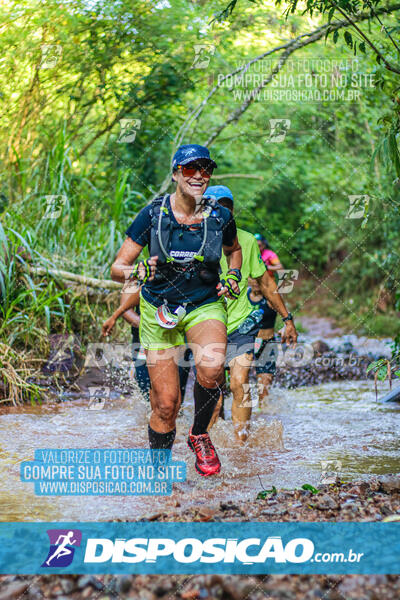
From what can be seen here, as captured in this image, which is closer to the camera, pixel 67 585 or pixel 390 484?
pixel 67 585

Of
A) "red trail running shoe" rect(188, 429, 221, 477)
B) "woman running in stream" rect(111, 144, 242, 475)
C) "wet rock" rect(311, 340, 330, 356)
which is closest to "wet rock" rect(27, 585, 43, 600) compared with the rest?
"woman running in stream" rect(111, 144, 242, 475)

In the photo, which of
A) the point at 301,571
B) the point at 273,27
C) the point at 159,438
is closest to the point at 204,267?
the point at 159,438

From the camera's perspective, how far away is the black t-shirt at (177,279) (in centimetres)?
433

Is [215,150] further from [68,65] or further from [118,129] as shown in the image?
[68,65]

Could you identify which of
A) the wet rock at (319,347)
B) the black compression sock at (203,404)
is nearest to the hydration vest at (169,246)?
the black compression sock at (203,404)

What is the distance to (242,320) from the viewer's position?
5.68m

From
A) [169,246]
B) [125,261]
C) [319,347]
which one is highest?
[169,246]

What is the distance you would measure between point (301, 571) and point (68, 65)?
30.0 feet

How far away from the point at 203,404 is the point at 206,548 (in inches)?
59.0

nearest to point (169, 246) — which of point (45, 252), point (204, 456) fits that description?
point (204, 456)

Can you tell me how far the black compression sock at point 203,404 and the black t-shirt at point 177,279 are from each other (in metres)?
0.55

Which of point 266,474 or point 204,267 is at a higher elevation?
point 204,267

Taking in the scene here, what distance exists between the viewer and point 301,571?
9.50ft

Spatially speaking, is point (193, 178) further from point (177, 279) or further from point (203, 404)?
point (203, 404)
